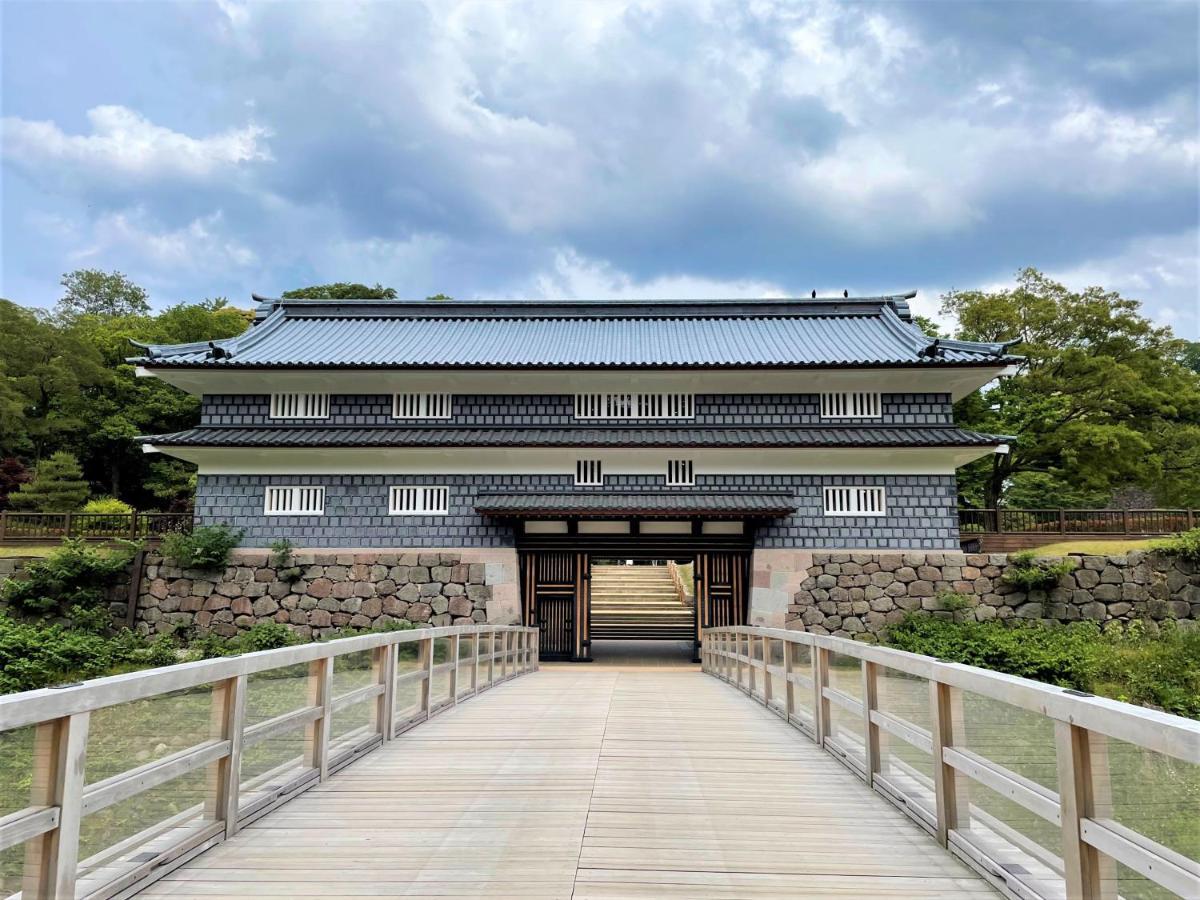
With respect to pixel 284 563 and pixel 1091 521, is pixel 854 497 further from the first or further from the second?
pixel 284 563

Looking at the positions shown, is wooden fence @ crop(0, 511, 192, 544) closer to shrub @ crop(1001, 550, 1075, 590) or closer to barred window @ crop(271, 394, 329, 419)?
barred window @ crop(271, 394, 329, 419)

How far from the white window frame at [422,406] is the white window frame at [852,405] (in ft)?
31.1

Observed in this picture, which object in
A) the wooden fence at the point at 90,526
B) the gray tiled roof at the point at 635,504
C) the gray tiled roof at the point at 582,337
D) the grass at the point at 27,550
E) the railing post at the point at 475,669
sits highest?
the gray tiled roof at the point at 582,337

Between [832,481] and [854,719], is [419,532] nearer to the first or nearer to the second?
[832,481]

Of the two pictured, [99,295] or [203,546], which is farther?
[99,295]

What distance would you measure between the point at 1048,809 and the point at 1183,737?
89 cm

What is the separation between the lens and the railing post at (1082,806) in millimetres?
2714

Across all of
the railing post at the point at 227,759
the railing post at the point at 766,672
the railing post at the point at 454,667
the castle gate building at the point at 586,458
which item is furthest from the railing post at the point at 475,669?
the castle gate building at the point at 586,458

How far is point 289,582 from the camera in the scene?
62.4ft

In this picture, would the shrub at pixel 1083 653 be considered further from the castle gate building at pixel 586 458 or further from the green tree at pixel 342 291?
the green tree at pixel 342 291

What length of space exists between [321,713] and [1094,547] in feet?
64.2

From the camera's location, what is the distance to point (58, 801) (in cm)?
281

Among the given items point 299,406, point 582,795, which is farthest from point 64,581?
point 582,795

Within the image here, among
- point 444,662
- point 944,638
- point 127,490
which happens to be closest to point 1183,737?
point 444,662
